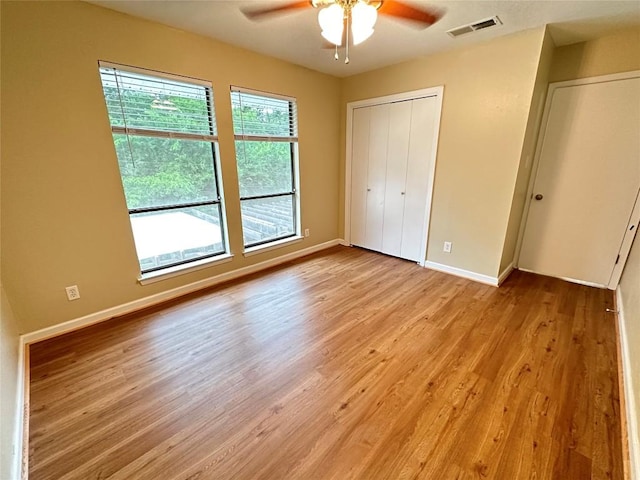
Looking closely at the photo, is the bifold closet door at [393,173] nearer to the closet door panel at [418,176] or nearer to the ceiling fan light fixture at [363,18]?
the closet door panel at [418,176]

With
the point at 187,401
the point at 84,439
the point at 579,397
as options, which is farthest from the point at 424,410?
the point at 84,439

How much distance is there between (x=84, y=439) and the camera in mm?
1403

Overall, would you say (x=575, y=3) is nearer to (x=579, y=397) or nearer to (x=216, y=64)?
(x=579, y=397)

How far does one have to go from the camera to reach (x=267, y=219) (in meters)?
3.57

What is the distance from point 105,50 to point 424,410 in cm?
326

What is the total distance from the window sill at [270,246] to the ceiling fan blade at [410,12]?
8.38 feet

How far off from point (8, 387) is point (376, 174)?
373cm

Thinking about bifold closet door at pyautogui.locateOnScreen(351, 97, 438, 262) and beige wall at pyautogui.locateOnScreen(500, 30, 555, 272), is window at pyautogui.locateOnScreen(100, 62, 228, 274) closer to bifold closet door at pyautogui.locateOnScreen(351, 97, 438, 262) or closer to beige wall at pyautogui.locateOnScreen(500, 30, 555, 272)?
bifold closet door at pyautogui.locateOnScreen(351, 97, 438, 262)

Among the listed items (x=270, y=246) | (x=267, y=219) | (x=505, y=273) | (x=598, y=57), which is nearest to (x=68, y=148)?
(x=267, y=219)

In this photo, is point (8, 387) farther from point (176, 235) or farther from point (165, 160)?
point (165, 160)

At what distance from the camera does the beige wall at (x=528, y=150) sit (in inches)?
100

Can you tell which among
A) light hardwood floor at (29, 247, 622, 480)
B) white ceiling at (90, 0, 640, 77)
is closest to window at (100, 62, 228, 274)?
white ceiling at (90, 0, 640, 77)

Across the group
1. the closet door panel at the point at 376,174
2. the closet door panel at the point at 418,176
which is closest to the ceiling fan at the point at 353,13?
the closet door panel at the point at 418,176

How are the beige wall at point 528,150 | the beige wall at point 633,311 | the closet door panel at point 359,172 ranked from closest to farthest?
the beige wall at point 633,311, the beige wall at point 528,150, the closet door panel at point 359,172
